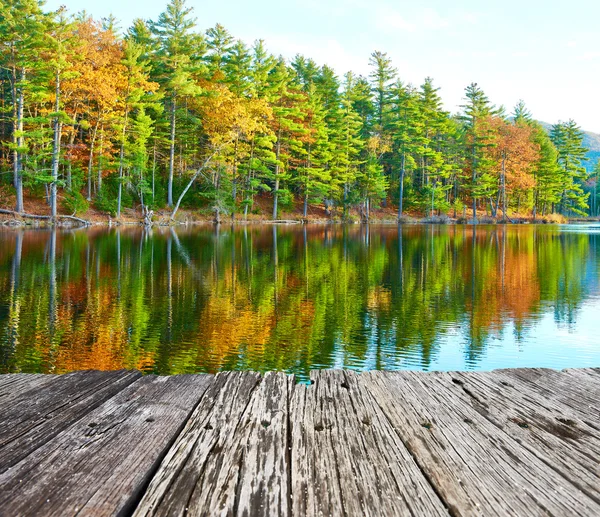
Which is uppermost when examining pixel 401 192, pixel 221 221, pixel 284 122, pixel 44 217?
pixel 284 122

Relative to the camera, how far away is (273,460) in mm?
1923

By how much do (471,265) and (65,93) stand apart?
29362 millimetres

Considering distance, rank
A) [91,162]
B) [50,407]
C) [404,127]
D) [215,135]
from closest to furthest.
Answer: [50,407]
[91,162]
[215,135]
[404,127]

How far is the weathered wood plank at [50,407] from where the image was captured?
81.8 inches

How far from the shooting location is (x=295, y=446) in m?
2.05

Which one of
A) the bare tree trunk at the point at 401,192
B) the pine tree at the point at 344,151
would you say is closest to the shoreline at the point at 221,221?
the bare tree trunk at the point at 401,192

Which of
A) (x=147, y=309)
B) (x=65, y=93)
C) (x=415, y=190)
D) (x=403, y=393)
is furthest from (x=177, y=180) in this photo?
(x=403, y=393)

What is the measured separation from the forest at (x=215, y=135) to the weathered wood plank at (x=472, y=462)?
31812 millimetres

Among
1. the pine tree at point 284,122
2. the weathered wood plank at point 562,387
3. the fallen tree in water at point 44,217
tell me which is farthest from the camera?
the pine tree at point 284,122

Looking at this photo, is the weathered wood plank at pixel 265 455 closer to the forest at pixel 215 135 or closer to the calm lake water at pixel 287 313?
the calm lake water at pixel 287 313

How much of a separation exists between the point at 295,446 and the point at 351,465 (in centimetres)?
26

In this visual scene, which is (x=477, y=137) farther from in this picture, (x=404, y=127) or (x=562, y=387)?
(x=562, y=387)

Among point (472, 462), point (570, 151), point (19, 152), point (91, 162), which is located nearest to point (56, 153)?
point (19, 152)

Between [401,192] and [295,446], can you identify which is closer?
[295,446]
